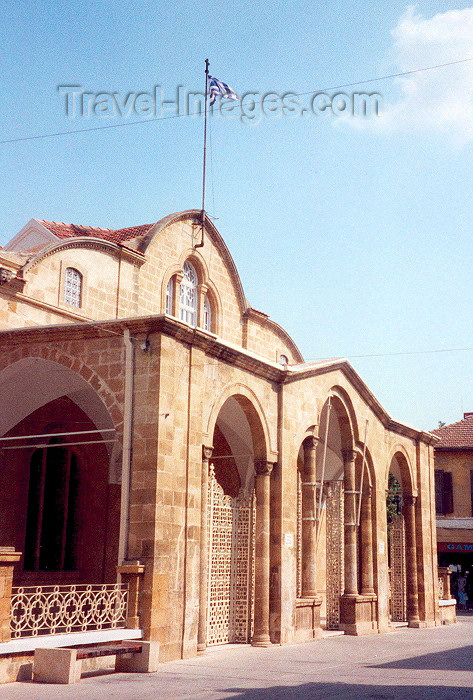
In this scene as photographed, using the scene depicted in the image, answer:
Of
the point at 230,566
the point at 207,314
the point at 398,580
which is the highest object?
the point at 207,314

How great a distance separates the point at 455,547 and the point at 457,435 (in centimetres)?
453

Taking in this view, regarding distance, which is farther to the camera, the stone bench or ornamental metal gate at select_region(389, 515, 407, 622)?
ornamental metal gate at select_region(389, 515, 407, 622)

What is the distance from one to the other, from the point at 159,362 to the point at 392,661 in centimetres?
577

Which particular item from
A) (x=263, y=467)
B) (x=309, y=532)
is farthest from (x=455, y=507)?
(x=263, y=467)

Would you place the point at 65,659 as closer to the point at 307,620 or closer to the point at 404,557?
the point at 307,620

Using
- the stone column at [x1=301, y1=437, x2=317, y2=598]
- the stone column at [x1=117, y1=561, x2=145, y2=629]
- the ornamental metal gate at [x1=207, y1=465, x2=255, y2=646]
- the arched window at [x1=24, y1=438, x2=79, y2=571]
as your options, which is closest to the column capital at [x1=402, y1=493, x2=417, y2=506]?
the stone column at [x1=301, y1=437, x2=317, y2=598]

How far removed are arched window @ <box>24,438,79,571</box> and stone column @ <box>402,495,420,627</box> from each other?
9.27 metres

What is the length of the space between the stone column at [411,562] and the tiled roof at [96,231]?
960 centimetres

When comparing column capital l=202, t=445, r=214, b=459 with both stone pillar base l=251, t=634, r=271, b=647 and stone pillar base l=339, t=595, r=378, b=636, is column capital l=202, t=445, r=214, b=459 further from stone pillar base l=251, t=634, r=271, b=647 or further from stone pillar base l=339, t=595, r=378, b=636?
stone pillar base l=339, t=595, r=378, b=636

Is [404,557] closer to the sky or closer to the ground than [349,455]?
closer to the ground

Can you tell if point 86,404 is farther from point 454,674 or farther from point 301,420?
point 454,674

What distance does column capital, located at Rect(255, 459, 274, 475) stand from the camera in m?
15.1

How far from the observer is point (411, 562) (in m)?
21.6

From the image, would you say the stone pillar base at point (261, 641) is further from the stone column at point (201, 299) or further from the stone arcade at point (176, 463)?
the stone column at point (201, 299)
